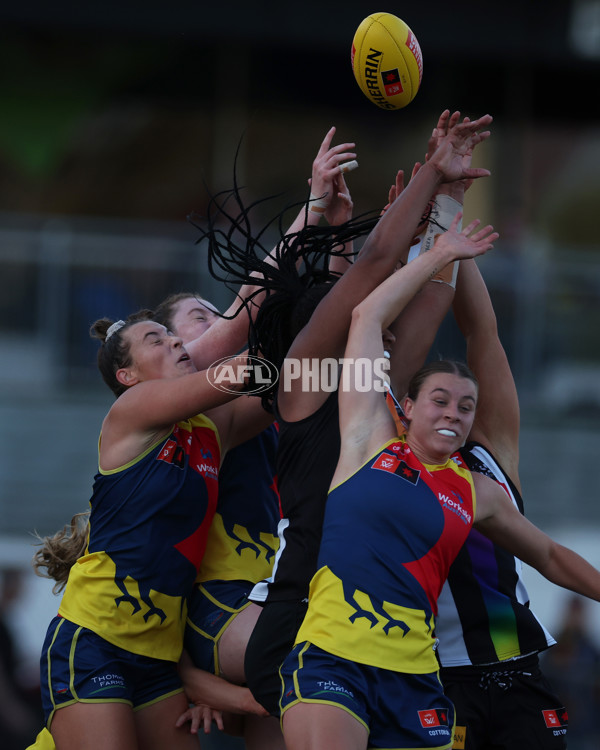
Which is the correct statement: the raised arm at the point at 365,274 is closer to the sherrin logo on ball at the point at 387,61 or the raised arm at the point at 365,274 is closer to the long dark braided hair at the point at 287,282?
the long dark braided hair at the point at 287,282

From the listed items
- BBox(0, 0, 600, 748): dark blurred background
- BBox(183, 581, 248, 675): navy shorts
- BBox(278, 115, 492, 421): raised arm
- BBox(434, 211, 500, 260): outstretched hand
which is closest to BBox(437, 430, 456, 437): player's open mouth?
BBox(278, 115, 492, 421): raised arm

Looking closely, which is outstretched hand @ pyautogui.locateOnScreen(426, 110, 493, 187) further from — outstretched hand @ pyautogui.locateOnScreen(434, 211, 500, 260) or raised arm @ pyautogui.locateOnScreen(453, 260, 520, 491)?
raised arm @ pyautogui.locateOnScreen(453, 260, 520, 491)

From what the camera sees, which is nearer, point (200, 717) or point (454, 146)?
point (454, 146)

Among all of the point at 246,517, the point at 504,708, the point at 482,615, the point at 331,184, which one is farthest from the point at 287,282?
the point at 504,708

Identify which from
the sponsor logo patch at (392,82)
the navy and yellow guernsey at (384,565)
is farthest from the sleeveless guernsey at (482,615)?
the sponsor logo patch at (392,82)

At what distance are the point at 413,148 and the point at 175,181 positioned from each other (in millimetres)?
2663

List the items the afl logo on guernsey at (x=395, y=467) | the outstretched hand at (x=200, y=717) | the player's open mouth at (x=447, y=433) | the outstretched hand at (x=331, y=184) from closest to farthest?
the afl logo on guernsey at (x=395, y=467) → the player's open mouth at (x=447, y=433) → the outstretched hand at (x=200, y=717) → the outstretched hand at (x=331, y=184)

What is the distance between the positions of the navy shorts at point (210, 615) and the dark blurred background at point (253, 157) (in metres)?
4.86

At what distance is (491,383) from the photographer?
3998 mm

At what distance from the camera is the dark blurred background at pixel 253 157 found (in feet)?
28.3

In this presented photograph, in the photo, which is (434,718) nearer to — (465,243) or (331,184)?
(465,243)

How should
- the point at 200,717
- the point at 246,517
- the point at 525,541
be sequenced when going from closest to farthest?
1. the point at 525,541
2. the point at 200,717
3. the point at 246,517

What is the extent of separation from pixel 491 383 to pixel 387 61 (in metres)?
1.22

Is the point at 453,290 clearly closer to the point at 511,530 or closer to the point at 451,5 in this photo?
the point at 511,530
